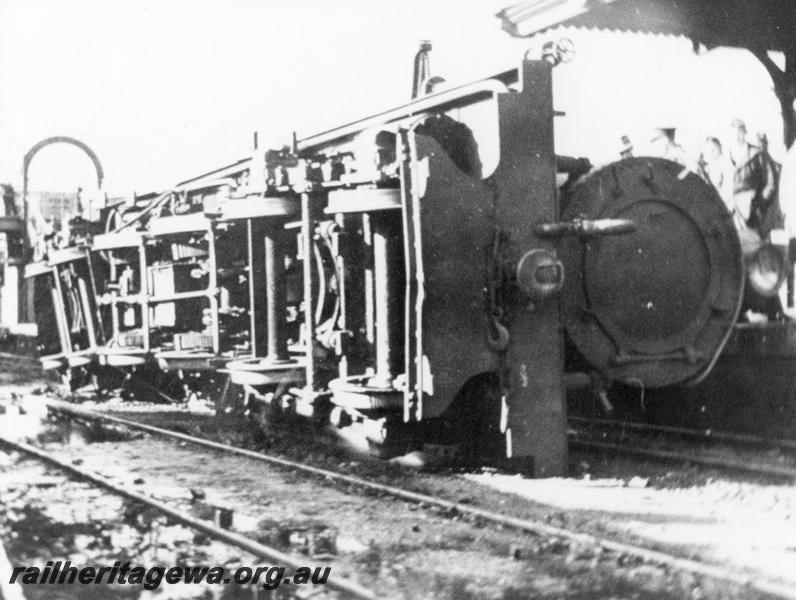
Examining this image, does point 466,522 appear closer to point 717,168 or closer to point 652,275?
point 652,275

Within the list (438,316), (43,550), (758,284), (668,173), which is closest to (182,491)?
(43,550)

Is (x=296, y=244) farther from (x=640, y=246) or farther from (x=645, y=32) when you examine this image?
(x=645, y=32)

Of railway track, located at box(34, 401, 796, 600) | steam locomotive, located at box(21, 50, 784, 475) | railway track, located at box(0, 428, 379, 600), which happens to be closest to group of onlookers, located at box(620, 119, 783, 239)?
steam locomotive, located at box(21, 50, 784, 475)

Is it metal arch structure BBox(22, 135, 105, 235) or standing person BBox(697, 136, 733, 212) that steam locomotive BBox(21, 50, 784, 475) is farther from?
metal arch structure BBox(22, 135, 105, 235)

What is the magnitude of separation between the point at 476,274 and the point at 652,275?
1474 millimetres

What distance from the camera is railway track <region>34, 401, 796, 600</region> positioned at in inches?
161

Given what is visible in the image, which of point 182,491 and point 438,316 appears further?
point 182,491

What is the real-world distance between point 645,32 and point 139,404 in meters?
7.28

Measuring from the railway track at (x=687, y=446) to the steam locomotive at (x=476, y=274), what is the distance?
1.87 ft

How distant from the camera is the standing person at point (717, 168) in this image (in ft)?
28.3

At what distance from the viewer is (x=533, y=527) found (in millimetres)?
5012

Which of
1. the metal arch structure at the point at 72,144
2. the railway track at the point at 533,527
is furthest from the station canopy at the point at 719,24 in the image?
the metal arch structure at the point at 72,144

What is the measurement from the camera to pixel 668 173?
7.01 m

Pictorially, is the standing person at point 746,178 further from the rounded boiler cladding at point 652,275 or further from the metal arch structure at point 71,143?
the metal arch structure at point 71,143
